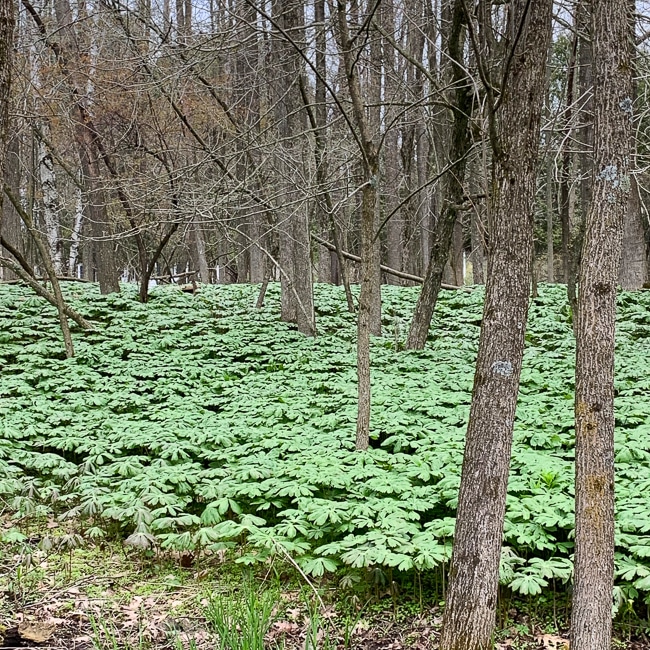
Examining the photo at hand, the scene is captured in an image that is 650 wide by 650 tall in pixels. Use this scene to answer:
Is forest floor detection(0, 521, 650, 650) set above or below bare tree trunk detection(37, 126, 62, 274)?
below

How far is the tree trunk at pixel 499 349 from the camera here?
8.89 feet

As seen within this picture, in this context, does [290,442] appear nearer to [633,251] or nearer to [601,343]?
[601,343]

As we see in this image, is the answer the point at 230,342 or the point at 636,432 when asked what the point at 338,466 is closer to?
the point at 636,432

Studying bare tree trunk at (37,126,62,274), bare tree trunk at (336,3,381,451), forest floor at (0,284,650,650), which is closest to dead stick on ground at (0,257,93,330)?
forest floor at (0,284,650,650)

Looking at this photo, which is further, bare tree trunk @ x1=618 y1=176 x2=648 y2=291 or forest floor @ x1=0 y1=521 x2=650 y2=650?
bare tree trunk @ x1=618 y1=176 x2=648 y2=291

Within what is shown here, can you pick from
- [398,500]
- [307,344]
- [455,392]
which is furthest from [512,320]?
[307,344]

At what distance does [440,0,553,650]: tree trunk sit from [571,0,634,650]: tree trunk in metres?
0.29

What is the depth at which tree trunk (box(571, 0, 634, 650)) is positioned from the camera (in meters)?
2.50

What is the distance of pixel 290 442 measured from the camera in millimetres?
5027

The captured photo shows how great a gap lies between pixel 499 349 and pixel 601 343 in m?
0.42

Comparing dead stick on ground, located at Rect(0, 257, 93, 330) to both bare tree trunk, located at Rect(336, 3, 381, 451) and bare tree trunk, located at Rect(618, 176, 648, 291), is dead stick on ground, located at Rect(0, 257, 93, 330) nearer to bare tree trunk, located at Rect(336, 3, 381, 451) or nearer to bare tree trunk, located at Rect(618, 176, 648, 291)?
bare tree trunk, located at Rect(336, 3, 381, 451)

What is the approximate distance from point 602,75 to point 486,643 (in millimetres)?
2475

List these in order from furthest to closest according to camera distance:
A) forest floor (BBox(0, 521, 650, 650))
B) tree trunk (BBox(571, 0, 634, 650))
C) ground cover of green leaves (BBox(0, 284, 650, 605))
A: ground cover of green leaves (BBox(0, 284, 650, 605))
forest floor (BBox(0, 521, 650, 650))
tree trunk (BBox(571, 0, 634, 650))

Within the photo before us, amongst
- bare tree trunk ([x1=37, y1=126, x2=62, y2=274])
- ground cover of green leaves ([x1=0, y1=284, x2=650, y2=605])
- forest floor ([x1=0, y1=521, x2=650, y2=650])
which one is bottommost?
forest floor ([x1=0, y1=521, x2=650, y2=650])
